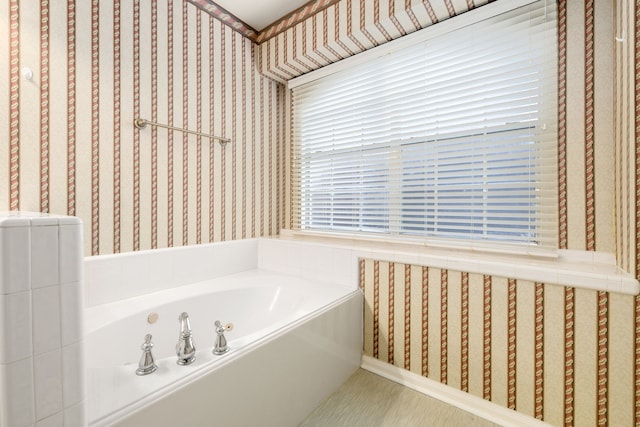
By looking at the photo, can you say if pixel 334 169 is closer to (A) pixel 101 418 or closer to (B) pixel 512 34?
(B) pixel 512 34

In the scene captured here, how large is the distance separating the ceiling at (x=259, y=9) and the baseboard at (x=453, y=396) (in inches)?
93.5

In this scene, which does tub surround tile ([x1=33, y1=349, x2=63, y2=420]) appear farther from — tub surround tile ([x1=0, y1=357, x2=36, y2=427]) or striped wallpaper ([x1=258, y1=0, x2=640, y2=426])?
striped wallpaper ([x1=258, y1=0, x2=640, y2=426])

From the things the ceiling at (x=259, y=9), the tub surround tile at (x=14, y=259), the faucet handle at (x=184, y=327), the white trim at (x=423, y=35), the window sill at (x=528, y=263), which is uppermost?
the ceiling at (x=259, y=9)

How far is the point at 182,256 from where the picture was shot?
1.76 meters

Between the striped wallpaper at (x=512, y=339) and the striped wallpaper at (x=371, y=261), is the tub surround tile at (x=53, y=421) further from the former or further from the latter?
the striped wallpaper at (x=512, y=339)

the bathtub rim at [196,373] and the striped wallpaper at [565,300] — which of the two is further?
the striped wallpaper at [565,300]

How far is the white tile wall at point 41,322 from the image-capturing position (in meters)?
0.52

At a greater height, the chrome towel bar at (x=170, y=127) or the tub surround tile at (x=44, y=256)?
the chrome towel bar at (x=170, y=127)

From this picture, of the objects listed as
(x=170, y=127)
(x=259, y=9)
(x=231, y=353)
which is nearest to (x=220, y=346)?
(x=231, y=353)

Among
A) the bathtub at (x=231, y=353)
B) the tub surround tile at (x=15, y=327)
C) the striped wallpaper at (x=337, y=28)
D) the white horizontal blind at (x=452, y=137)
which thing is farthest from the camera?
the striped wallpaper at (x=337, y=28)

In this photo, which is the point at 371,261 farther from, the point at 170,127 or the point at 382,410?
the point at 170,127

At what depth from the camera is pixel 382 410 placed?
135 cm

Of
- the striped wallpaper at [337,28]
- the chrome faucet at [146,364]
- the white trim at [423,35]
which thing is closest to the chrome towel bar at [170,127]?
the striped wallpaper at [337,28]

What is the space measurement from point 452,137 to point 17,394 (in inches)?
73.6
